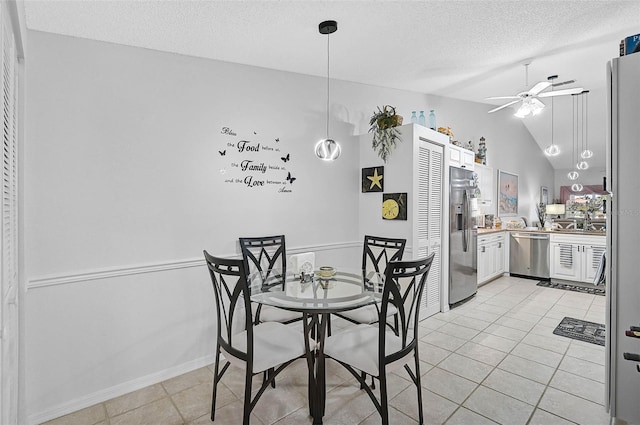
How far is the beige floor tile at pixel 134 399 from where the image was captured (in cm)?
220

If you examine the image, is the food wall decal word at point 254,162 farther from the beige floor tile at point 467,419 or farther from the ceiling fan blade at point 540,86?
the ceiling fan blade at point 540,86

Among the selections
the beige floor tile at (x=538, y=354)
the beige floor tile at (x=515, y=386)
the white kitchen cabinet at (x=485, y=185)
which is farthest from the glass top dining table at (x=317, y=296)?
the white kitchen cabinet at (x=485, y=185)

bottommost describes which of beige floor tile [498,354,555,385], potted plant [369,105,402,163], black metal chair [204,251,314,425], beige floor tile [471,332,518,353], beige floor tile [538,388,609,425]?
beige floor tile [538,388,609,425]

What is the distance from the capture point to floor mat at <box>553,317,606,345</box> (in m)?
3.25

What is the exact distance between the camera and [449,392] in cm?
234

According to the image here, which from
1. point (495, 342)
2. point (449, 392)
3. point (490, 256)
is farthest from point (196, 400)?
point (490, 256)

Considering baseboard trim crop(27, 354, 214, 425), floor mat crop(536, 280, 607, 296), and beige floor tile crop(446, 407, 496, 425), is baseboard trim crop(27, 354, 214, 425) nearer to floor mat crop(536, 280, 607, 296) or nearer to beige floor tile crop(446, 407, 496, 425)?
beige floor tile crop(446, 407, 496, 425)

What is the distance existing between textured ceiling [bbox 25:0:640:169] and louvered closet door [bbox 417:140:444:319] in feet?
3.14

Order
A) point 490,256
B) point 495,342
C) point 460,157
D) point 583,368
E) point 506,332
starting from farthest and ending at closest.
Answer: point 490,256 < point 460,157 < point 506,332 < point 495,342 < point 583,368

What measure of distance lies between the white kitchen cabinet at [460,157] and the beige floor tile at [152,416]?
3.89 meters

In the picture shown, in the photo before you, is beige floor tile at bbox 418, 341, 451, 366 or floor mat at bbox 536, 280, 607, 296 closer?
beige floor tile at bbox 418, 341, 451, 366

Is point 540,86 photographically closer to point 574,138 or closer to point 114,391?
point 114,391

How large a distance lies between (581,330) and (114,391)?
14.6 ft

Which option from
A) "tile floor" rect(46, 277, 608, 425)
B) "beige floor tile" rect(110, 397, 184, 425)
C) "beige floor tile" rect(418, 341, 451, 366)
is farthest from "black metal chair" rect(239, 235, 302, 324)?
"beige floor tile" rect(418, 341, 451, 366)
